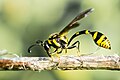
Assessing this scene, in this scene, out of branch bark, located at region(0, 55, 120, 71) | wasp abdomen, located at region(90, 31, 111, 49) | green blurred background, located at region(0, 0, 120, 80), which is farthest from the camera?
green blurred background, located at region(0, 0, 120, 80)

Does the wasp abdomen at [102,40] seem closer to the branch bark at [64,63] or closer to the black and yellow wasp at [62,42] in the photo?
the black and yellow wasp at [62,42]

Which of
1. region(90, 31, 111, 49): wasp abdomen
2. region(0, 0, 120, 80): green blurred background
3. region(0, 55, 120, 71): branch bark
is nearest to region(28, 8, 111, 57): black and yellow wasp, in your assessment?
region(90, 31, 111, 49): wasp abdomen

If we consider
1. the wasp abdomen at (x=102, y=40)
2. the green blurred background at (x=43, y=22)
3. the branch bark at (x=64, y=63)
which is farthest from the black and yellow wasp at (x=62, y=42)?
the green blurred background at (x=43, y=22)

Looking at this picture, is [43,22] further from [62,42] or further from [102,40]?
[102,40]

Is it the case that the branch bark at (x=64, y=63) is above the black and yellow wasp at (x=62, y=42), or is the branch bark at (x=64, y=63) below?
below

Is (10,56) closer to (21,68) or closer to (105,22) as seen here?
(21,68)

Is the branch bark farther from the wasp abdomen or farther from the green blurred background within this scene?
the green blurred background

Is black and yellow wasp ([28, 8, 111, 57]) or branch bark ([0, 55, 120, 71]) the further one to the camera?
black and yellow wasp ([28, 8, 111, 57])

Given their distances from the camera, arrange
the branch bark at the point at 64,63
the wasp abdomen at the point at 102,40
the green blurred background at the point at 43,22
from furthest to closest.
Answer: the green blurred background at the point at 43,22 → the wasp abdomen at the point at 102,40 → the branch bark at the point at 64,63
